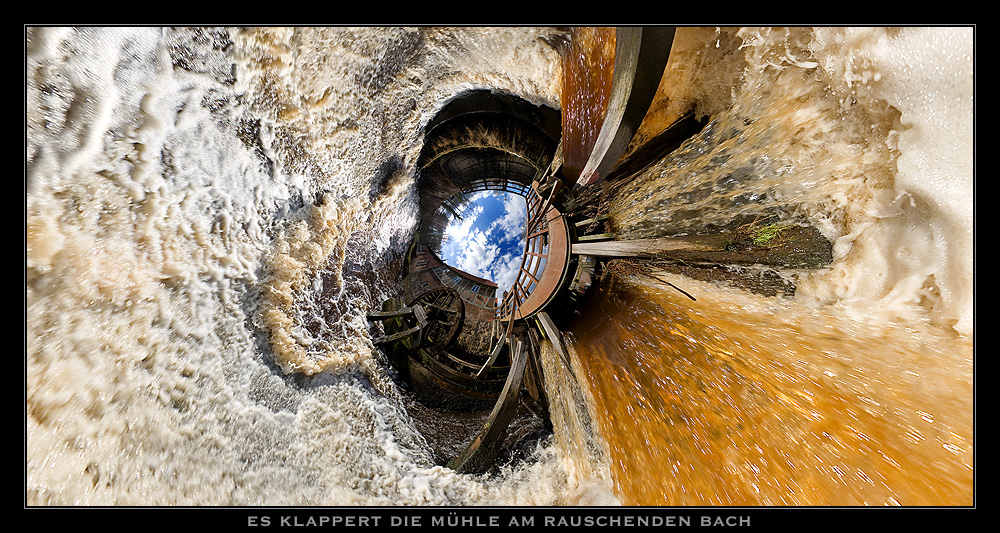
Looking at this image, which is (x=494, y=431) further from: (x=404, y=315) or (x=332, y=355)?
(x=404, y=315)

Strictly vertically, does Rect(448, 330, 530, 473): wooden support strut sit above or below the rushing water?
below

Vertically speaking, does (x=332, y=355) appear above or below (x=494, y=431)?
above

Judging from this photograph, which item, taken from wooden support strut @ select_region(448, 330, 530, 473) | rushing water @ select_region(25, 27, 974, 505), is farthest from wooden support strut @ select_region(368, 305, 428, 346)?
wooden support strut @ select_region(448, 330, 530, 473)

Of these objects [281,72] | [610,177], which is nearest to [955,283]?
[610,177]

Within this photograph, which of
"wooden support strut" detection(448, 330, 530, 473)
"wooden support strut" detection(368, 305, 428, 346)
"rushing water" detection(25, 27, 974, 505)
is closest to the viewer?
"rushing water" detection(25, 27, 974, 505)

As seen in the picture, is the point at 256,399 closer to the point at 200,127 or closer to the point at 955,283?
the point at 200,127

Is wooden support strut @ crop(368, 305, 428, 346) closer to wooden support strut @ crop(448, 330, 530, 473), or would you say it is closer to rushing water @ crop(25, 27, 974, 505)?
rushing water @ crop(25, 27, 974, 505)

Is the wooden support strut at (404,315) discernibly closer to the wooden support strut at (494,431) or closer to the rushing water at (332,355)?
the rushing water at (332,355)

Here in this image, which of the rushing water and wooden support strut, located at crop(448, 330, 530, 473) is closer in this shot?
the rushing water

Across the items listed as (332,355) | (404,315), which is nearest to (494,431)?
(332,355)
